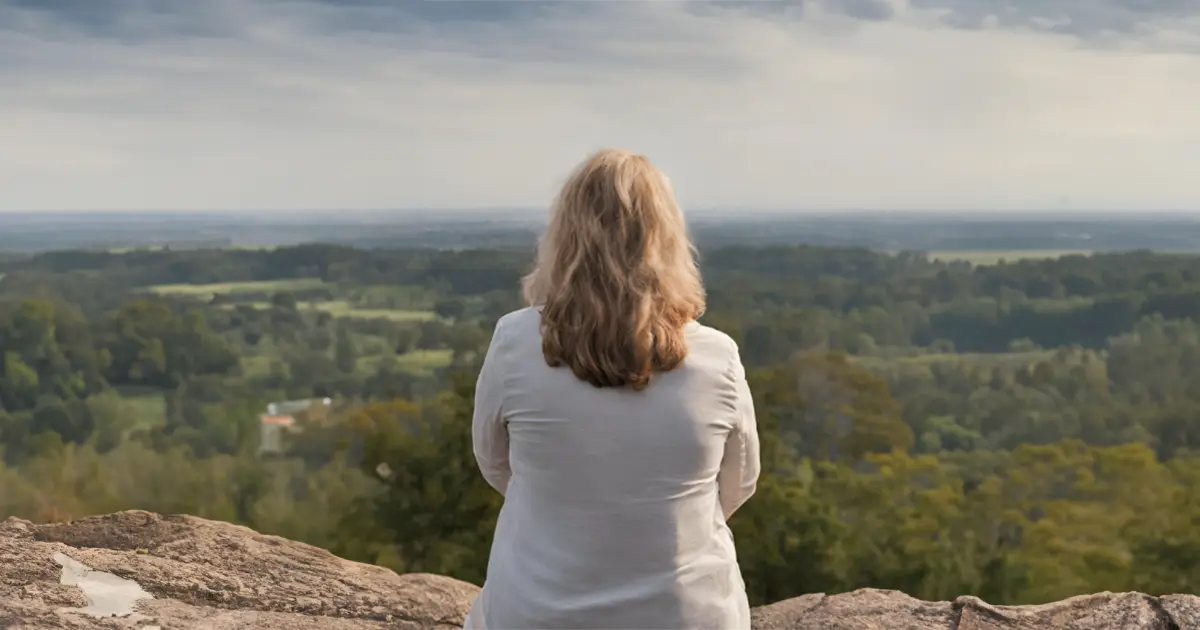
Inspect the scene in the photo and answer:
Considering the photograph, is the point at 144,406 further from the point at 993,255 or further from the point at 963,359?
the point at 993,255

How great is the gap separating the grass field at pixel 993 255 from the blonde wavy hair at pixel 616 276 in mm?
13678

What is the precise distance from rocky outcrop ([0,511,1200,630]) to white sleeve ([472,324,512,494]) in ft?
4.86

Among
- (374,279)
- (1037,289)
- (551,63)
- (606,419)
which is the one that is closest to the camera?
(606,419)

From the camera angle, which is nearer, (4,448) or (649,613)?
(649,613)

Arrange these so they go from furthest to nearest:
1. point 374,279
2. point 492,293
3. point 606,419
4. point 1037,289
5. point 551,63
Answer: point 1037,289, point 374,279, point 551,63, point 492,293, point 606,419

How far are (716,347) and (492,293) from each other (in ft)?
32.6

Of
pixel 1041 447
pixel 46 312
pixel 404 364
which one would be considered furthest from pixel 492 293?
pixel 1041 447

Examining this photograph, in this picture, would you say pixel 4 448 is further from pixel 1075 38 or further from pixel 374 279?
pixel 1075 38

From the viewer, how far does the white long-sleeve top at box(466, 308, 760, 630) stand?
1.62 metres

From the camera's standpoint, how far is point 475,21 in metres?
12.4

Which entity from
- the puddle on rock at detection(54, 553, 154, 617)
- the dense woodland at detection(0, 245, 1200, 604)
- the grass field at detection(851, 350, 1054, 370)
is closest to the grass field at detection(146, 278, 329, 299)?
the dense woodland at detection(0, 245, 1200, 604)

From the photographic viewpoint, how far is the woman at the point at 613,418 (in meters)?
1.62

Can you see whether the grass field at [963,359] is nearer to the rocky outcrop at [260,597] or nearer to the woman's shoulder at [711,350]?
the rocky outcrop at [260,597]

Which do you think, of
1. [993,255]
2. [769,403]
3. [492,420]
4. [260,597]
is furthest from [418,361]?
[492,420]
